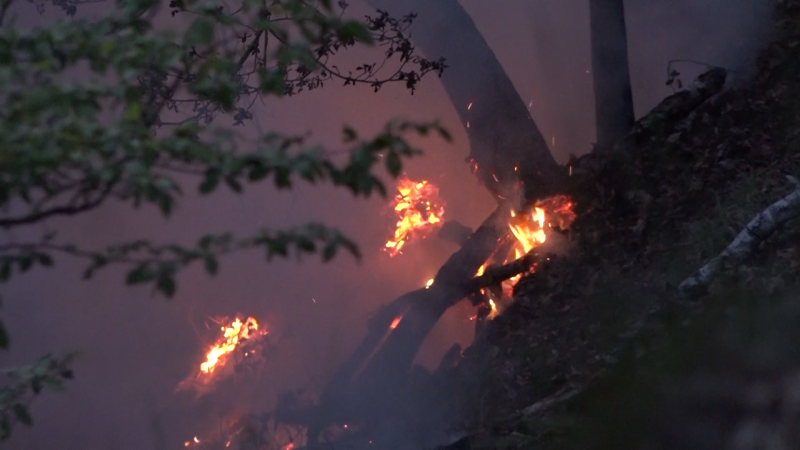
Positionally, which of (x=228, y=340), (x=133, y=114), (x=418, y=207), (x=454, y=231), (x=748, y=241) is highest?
(x=418, y=207)

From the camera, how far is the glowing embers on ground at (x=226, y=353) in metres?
9.95

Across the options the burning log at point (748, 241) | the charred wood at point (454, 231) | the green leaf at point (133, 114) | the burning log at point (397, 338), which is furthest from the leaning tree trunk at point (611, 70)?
the green leaf at point (133, 114)

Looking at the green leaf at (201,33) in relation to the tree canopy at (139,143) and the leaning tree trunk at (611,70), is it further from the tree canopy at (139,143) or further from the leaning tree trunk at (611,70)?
the leaning tree trunk at (611,70)

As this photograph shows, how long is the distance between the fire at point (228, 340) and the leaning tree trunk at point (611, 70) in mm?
6142

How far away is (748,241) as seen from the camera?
405 cm

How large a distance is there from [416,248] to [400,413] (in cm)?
358

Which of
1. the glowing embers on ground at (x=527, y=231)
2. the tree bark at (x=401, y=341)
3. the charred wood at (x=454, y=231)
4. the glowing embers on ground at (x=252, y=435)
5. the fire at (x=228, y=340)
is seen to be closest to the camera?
the glowing embers on ground at (x=527, y=231)

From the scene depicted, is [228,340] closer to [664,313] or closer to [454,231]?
[454,231]

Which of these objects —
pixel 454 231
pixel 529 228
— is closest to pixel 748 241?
pixel 529 228

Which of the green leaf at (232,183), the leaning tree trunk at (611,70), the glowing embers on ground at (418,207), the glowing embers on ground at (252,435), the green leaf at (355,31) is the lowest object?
the green leaf at (232,183)

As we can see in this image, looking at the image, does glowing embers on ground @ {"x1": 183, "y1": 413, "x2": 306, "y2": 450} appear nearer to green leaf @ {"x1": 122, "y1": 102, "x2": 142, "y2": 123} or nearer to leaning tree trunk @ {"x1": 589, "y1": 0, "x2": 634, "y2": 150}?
leaning tree trunk @ {"x1": 589, "y1": 0, "x2": 634, "y2": 150}

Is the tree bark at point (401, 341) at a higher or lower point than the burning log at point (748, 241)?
higher

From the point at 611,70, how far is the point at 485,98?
4.31ft

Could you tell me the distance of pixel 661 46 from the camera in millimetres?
7535
